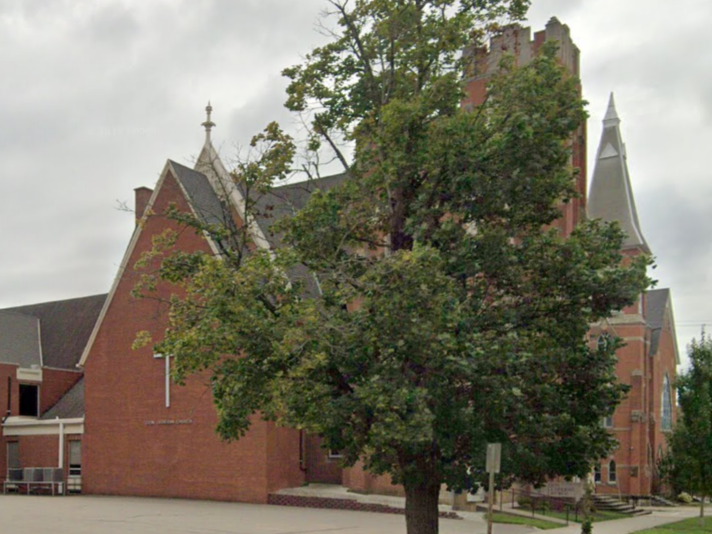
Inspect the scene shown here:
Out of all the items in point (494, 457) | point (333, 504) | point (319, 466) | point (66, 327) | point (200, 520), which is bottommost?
point (333, 504)

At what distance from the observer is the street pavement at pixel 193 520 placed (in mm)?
22797

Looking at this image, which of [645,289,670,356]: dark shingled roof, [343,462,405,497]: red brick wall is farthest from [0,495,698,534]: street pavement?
[645,289,670,356]: dark shingled roof

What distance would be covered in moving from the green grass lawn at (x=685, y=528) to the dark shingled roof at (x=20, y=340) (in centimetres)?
3234

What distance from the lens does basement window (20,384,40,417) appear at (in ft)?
148

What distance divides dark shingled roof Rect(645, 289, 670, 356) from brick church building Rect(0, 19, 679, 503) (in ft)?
14.9

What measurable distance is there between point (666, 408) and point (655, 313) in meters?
6.41

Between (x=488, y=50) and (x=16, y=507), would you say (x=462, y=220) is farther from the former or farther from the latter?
(x=16, y=507)

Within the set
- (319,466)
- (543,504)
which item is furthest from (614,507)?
(319,466)

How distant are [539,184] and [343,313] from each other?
4.22m

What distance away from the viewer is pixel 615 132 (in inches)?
2359

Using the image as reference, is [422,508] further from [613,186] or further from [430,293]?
[613,186]

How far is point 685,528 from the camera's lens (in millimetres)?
31141

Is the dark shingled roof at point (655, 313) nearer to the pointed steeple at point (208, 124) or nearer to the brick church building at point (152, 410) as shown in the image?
the brick church building at point (152, 410)

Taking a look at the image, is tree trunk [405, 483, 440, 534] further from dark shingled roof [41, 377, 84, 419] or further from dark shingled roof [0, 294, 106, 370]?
dark shingled roof [0, 294, 106, 370]
